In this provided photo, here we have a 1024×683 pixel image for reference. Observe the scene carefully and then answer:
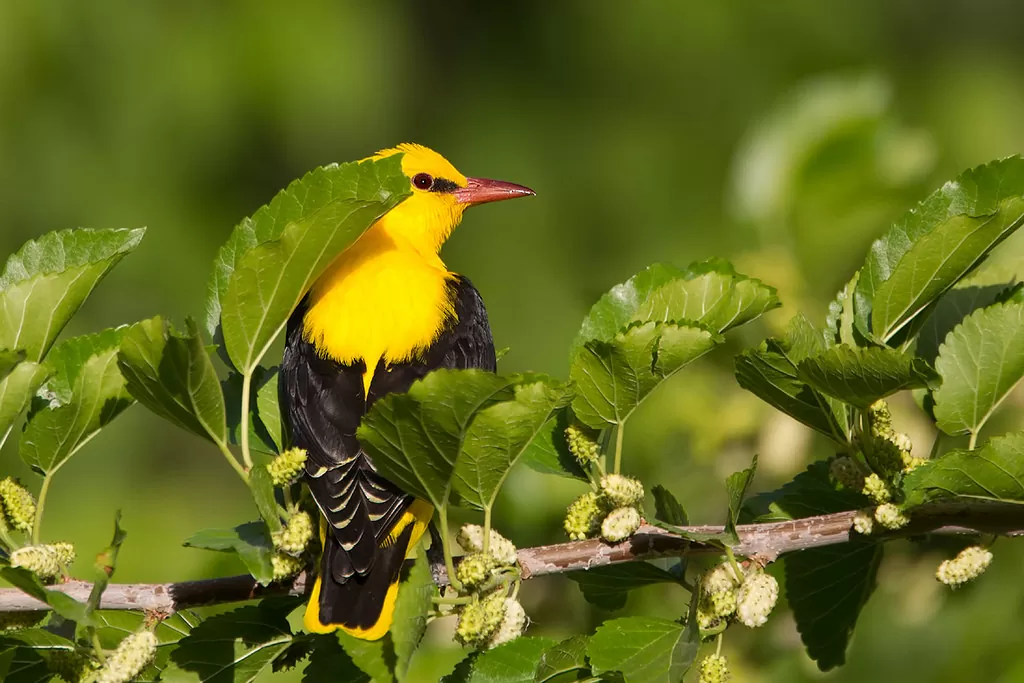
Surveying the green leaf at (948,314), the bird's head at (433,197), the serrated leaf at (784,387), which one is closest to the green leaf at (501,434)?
the serrated leaf at (784,387)

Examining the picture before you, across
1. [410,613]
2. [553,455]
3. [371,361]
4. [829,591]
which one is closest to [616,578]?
[553,455]

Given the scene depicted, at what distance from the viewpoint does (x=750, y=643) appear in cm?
347

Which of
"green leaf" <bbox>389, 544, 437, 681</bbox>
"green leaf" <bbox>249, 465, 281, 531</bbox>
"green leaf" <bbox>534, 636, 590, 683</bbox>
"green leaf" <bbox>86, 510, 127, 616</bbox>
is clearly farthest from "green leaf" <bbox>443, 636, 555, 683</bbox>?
"green leaf" <bbox>86, 510, 127, 616</bbox>

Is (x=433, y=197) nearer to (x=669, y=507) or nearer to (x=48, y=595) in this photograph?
(x=669, y=507)

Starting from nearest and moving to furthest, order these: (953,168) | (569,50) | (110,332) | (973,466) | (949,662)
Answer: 1. (973,466)
2. (110,332)
3. (949,662)
4. (953,168)
5. (569,50)

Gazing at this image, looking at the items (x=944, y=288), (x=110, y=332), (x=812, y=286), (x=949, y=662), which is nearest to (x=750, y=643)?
(x=949, y=662)

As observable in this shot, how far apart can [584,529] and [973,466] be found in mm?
728

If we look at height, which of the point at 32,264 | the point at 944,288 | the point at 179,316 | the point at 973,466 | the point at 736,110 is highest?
the point at 32,264

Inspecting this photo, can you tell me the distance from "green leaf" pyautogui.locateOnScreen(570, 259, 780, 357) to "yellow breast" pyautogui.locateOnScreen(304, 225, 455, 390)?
849 millimetres

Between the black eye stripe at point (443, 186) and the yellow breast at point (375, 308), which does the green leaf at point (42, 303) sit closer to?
the yellow breast at point (375, 308)

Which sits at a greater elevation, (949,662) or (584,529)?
(584,529)

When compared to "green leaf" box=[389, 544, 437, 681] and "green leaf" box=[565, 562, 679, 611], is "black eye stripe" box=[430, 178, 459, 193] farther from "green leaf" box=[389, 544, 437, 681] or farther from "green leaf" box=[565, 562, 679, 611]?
"green leaf" box=[389, 544, 437, 681]

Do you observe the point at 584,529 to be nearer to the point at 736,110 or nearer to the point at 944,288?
the point at 944,288

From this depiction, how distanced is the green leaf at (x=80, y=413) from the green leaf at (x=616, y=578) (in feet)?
3.28
